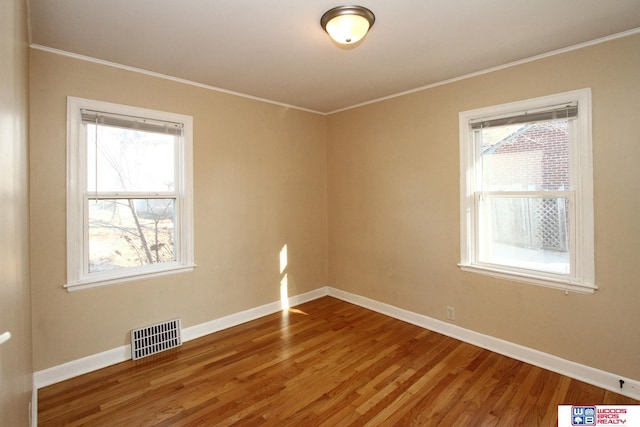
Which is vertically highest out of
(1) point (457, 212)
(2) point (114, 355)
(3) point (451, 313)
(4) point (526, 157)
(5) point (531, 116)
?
(5) point (531, 116)

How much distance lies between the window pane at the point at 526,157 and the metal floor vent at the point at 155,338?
131 inches

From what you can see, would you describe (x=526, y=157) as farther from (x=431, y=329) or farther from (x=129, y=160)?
(x=129, y=160)

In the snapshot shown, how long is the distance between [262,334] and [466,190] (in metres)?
2.54

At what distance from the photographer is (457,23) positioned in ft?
7.13

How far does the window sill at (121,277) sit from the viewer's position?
8.68 ft

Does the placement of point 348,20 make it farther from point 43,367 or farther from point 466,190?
point 43,367

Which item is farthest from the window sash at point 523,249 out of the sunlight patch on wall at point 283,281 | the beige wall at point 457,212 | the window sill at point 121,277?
the window sill at point 121,277

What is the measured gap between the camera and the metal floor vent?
2904 mm

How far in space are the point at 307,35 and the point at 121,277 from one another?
2560 millimetres

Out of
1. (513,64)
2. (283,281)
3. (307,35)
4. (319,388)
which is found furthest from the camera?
(283,281)

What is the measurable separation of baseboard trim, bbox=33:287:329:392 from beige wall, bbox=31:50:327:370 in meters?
0.05

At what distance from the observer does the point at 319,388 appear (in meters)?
2.46

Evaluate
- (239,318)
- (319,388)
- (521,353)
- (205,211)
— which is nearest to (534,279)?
(521,353)

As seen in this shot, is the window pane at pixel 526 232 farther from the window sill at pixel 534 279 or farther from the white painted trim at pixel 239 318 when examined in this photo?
the white painted trim at pixel 239 318
